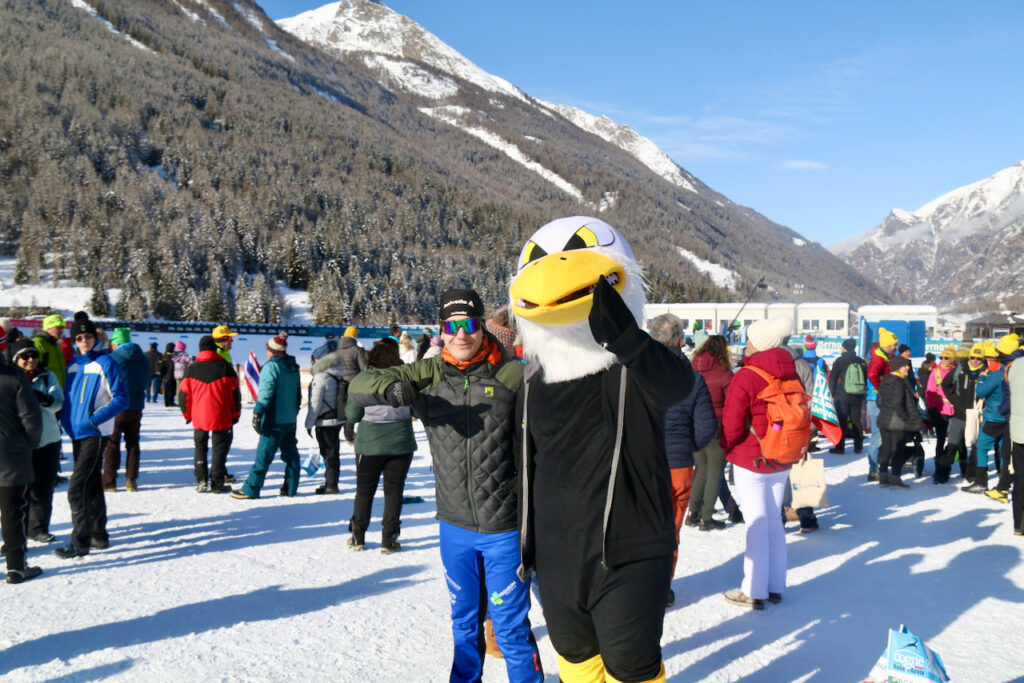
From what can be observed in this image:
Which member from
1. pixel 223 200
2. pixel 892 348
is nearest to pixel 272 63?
pixel 223 200

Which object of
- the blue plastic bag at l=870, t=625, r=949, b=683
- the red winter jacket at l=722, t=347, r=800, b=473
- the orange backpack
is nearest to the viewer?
the blue plastic bag at l=870, t=625, r=949, b=683

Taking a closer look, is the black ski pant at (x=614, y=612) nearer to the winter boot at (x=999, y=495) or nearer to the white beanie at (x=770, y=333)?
the white beanie at (x=770, y=333)

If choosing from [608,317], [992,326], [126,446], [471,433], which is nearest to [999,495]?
[471,433]

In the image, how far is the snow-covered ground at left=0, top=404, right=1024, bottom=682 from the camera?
297 centimetres

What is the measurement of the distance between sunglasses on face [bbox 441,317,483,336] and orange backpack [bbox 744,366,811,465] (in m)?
1.93

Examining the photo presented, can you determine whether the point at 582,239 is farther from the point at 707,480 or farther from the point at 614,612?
the point at 707,480

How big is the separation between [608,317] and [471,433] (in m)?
1.12

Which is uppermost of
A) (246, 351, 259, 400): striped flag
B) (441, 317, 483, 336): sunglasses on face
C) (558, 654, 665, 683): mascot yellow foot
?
(441, 317, 483, 336): sunglasses on face

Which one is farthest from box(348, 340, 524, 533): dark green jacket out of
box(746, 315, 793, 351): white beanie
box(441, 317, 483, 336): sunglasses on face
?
box(746, 315, 793, 351): white beanie

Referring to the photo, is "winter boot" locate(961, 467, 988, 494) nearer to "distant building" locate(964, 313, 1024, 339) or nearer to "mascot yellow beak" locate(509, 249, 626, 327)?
"mascot yellow beak" locate(509, 249, 626, 327)

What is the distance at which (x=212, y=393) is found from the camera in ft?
20.3

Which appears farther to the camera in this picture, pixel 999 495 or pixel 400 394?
pixel 999 495

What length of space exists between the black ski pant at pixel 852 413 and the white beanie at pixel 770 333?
581 cm

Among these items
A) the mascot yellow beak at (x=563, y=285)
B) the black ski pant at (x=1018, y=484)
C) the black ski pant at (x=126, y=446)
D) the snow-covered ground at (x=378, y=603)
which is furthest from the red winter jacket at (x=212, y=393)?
the black ski pant at (x=1018, y=484)
